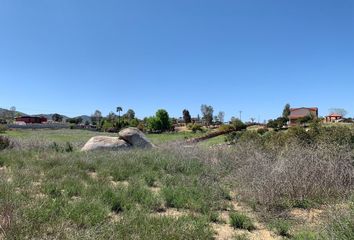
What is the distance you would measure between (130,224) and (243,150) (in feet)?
27.9

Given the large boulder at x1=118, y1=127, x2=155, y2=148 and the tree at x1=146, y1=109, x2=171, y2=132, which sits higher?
the tree at x1=146, y1=109, x2=171, y2=132

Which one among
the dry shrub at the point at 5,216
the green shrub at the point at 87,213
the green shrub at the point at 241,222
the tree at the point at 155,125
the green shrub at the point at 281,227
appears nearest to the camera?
the dry shrub at the point at 5,216

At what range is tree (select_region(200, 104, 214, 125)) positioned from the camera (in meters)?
117

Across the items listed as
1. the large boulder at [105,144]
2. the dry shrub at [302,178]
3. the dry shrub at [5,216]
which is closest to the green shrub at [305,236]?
the dry shrub at [302,178]

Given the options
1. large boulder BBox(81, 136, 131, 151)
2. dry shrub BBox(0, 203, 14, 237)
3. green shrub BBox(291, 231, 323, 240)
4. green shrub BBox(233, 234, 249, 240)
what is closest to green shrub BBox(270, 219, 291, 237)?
green shrub BBox(291, 231, 323, 240)

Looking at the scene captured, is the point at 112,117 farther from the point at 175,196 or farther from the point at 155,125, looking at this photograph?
the point at 175,196

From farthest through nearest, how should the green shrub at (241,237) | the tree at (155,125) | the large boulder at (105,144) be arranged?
1. the tree at (155,125)
2. the large boulder at (105,144)
3. the green shrub at (241,237)

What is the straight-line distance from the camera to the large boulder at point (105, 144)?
20072 millimetres

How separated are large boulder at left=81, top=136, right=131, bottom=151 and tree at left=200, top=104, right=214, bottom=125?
95008 millimetres

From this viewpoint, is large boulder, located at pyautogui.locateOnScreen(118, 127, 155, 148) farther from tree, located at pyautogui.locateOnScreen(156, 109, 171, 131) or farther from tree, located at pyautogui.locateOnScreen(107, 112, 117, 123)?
tree, located at pyautogui.locateOnScreen(107, 112, 117, 123)

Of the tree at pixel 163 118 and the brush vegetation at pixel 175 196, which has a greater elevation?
the tree at pixel 163 118

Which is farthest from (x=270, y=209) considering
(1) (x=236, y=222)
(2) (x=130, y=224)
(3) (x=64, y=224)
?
(3) (x=64, y=224)

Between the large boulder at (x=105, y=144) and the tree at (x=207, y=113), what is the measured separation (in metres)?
95.0

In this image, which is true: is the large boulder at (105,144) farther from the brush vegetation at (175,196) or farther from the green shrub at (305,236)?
the green shrub at (305,236)
